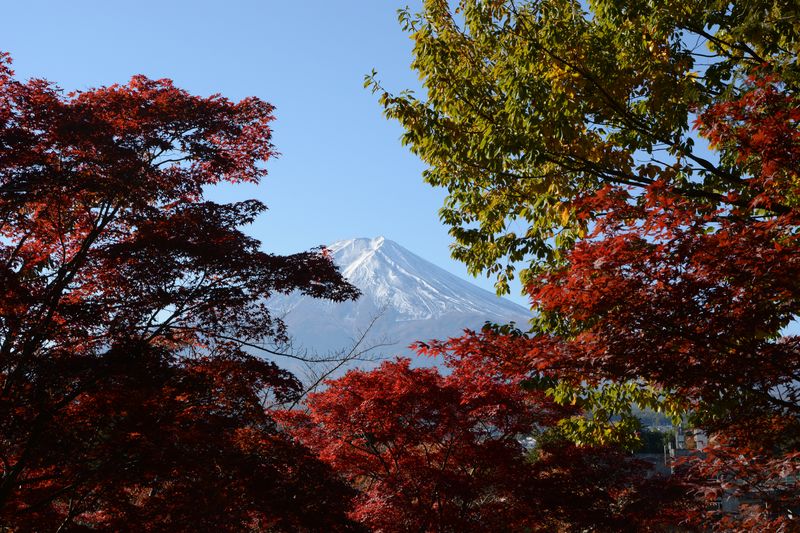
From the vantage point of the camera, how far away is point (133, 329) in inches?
273

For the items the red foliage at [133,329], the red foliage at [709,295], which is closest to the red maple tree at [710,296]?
the red foliage at [709,295]

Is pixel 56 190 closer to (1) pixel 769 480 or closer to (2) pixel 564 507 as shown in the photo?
(1) pixel 769 480

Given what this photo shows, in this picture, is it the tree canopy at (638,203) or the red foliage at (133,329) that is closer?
the tree canopy at (638,203)

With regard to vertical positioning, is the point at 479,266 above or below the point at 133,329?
above

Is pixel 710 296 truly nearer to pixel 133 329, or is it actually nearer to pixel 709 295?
pixel 709 295

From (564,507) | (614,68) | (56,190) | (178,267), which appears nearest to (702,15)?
(614,68)

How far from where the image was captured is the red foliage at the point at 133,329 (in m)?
6.45

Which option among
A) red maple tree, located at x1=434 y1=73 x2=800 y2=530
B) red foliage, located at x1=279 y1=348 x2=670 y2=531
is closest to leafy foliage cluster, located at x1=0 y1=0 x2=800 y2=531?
red maple tree, located at x1=434 y1=73 x2=800 y2=530

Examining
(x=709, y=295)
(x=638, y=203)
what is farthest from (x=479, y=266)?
(x=709, y=295)

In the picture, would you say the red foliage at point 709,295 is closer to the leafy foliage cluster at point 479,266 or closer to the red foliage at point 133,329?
the leafy foliage cluster at point 479,266

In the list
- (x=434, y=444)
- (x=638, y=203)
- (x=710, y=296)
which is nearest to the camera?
(x=710, y=296)

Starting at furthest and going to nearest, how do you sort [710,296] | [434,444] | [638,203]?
[434,444] → [638,203] → [710,296]

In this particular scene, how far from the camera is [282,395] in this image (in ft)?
25.6

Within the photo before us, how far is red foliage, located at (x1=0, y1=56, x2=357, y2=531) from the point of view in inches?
254
